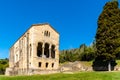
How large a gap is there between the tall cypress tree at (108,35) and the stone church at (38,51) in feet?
41.0

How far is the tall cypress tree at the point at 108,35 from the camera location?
184 ft

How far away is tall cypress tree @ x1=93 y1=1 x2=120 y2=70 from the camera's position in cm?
5622

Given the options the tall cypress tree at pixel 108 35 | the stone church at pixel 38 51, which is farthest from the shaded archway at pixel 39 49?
the tall cypress tree at pixel 108 35

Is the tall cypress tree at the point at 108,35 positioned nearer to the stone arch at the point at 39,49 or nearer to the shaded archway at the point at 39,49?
the stone arch at the point at 39,49

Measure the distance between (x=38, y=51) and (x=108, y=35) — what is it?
1923cm

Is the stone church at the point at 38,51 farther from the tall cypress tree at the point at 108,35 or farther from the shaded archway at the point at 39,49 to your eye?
the tall cypress tree at the point at 108,35

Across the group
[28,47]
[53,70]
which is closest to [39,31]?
[28,47]

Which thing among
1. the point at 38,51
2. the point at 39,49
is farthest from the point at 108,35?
the point at 38,51

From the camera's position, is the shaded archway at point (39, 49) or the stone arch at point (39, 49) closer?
the stone arch at point (39, 49)

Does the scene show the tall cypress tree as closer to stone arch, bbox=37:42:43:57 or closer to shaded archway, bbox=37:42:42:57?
stone arch, bbox=37:42:43:57

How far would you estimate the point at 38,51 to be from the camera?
229 feet

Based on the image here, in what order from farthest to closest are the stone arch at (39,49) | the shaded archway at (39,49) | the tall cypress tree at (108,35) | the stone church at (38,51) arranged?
1. the shaded archway at (39,49)
2. the stone arch at (39,49)
3. the stone church at (38,51)
4. the tall cypress tree at (108,35)

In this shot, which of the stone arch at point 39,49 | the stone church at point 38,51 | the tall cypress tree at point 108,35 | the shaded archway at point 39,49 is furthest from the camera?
the shaded archway at point 39,49

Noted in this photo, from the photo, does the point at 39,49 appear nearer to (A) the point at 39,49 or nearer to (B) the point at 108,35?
(A) the point at 39,49
